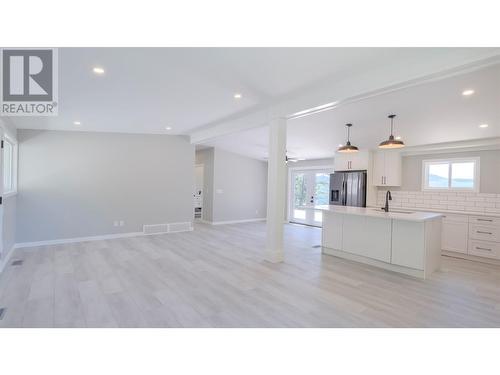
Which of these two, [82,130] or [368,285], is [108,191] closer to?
[82,130]

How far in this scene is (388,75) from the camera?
104 inches

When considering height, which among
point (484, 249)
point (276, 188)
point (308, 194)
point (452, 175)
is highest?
point (452, 175)

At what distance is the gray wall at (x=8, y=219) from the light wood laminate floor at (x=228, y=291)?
32 cm

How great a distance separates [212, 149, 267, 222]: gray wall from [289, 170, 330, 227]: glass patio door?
47.6 inches

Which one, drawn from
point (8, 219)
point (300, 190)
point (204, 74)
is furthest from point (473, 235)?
point (8, 219)

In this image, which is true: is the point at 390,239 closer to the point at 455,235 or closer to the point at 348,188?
→ the point at 455,235

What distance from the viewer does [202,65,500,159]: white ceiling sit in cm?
316

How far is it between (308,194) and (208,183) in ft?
11.8

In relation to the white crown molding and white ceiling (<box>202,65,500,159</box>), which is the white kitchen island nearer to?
white ceiling (<box>202,65,500,159</box>)

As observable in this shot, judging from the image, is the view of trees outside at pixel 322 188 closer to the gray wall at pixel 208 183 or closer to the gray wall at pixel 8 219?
the gray wall at pixel 208 183

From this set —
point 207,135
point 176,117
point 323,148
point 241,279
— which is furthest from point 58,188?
point 323,148

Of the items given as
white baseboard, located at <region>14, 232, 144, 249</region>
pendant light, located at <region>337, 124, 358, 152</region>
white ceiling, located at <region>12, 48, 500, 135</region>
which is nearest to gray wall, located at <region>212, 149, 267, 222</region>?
white baseboard, located at <region>14, 232, 144, 249</region>

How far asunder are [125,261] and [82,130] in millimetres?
3409

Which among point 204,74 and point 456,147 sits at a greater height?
point 204,74
